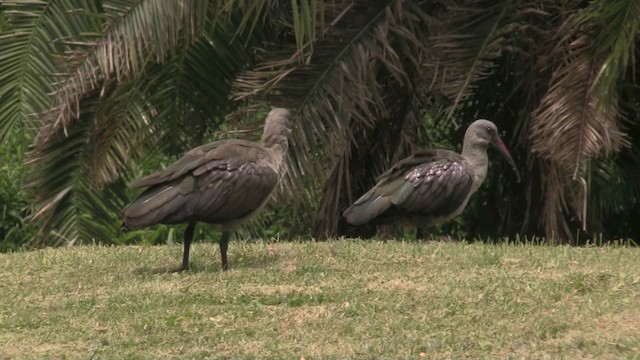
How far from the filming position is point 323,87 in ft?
36.3

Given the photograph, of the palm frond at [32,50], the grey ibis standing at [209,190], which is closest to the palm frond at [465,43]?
the grey ibis standing at [209,190]

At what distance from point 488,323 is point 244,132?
402cm

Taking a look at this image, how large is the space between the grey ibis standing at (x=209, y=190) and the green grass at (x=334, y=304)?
0.35 m

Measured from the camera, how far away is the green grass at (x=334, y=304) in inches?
270

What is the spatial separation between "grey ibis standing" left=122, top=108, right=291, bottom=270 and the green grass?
0.35m

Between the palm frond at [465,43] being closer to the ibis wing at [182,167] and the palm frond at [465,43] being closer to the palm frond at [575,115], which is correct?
the palm frond at [575,115]

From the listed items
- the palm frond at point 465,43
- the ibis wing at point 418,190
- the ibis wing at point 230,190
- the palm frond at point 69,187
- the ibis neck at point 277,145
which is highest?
the palm frond at point 465,43

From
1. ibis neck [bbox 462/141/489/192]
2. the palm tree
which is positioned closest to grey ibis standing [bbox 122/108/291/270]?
the palm tree

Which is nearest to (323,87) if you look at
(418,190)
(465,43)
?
(465,43)

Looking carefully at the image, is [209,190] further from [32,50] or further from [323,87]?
[32,50]

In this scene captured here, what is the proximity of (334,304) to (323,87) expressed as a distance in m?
3.74

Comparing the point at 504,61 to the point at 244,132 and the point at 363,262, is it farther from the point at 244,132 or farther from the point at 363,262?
the point at 363,262

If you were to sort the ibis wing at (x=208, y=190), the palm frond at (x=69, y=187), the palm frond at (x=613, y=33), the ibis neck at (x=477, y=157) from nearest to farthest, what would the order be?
the ibis wing at (x=208, y=190) → the palm frond at (x=613, y=33) → the ibis neck at (x=477, y=157) → the palm frond at (x=69, y=187)

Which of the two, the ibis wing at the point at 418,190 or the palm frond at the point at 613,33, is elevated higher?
the palm frond at the point at 613,33
